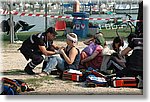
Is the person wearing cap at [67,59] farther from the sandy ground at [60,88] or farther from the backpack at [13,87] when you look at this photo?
the backpack at [13,87]

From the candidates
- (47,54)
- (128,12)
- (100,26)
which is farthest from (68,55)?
(100,26)

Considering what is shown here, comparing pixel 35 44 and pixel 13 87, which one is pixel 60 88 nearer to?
pixel 13 87

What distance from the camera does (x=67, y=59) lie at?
616 cm

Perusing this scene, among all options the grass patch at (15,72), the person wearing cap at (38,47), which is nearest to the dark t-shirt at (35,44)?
the person wearing cap at (38,47)

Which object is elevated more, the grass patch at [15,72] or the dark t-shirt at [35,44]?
the dark t-shirt at [35,44]

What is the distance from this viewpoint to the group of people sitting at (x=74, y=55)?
20.3 ft

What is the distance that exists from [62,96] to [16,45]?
5401 millimetres

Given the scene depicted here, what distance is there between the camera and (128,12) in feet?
31.8

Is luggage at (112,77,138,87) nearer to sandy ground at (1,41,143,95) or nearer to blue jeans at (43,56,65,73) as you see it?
sandy ground at (1,41,143,95)

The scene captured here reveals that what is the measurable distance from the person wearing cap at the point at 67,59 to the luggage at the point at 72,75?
164mm

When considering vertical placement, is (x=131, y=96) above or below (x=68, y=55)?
below

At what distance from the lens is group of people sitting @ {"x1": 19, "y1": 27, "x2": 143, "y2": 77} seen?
6.18 meters

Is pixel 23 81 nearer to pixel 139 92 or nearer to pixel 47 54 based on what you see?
pixel 47 54

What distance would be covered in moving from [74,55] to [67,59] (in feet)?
0.49
